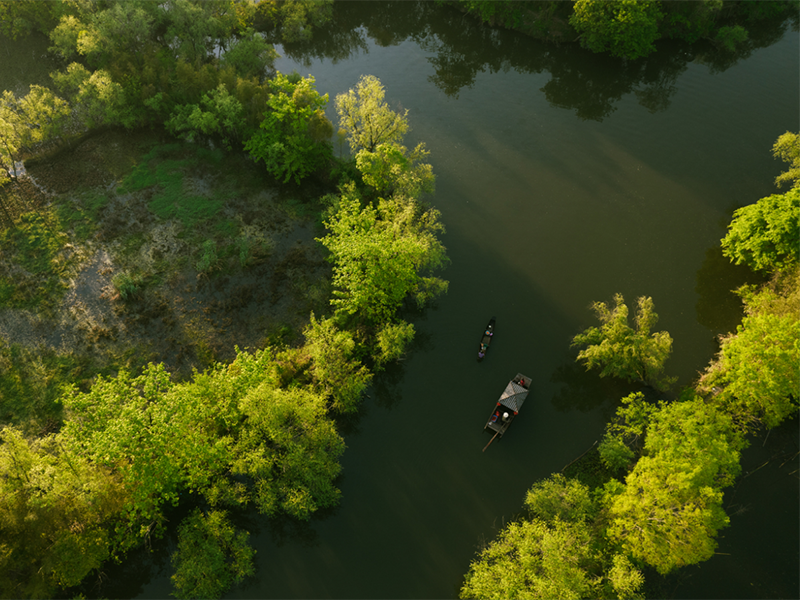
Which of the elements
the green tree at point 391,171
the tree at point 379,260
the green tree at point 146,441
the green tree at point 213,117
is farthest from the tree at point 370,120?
the green tree at point 146,441

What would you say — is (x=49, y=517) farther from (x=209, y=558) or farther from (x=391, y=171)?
(x=391, y=171)

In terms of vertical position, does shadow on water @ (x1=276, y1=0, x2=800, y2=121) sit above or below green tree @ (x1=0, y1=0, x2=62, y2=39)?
above

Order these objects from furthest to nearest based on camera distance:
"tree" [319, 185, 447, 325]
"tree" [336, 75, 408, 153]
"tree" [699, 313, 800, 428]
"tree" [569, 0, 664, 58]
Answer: "tree" [569, 0, 664, 58] < "tree" [336, 75, 408, 153] < "tree" [319, 185, 447, 325] < "tree" [699, 313, 800, 428]

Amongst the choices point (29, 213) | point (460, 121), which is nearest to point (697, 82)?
point (460, 121)

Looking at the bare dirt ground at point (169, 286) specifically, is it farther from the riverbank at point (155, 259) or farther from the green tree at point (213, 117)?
the green tree at point (213, 117)

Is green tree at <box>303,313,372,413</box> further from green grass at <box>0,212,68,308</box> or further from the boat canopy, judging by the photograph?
green grass at <box>0,212,68,308</box>

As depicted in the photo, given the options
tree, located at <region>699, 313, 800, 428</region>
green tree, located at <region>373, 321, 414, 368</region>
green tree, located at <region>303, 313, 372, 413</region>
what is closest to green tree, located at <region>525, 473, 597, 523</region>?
tree, located at <region>699, 313, 800, 428</region>

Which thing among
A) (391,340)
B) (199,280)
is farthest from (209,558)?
(199,280)

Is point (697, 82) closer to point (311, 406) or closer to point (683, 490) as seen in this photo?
point (683, 490)
